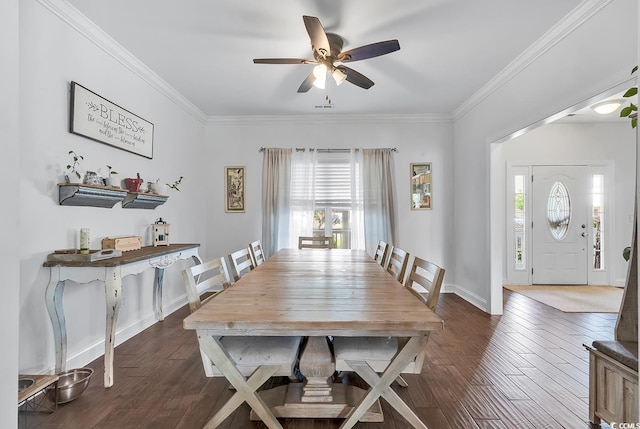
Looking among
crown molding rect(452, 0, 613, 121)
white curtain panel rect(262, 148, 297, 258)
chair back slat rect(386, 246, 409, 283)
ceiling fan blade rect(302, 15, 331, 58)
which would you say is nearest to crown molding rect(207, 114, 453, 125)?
white curtain panel rect(262, 148, 297, 258)

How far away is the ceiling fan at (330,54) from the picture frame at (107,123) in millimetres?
1351

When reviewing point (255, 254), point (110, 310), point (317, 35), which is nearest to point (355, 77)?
point (317, 35)

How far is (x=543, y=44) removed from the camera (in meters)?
2.57

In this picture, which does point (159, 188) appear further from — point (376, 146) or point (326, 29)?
point (376, 146)

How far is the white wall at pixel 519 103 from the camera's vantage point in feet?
6.47

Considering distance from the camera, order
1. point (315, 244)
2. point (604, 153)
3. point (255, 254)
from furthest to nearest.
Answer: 1. point (604, 153)
2. point (315, 244)
3. point (255, 254)

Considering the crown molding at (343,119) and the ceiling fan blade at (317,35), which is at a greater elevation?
the crown molding at (343,119)

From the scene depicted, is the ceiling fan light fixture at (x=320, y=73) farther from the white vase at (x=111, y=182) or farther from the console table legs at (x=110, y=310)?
the console table legs at (x=110, y=310)

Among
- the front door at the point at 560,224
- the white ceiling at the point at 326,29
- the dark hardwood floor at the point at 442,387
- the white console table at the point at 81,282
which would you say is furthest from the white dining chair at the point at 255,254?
the front door at the point at 560,224

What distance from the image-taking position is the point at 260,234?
459 cm

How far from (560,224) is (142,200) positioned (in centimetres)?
622

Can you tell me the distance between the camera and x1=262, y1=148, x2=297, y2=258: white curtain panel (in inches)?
173

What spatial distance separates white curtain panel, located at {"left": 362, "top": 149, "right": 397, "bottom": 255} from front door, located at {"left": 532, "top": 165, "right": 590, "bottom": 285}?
8.70 feet

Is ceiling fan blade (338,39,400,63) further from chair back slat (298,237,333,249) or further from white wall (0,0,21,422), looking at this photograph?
chair back slat (298,237,333,249)
